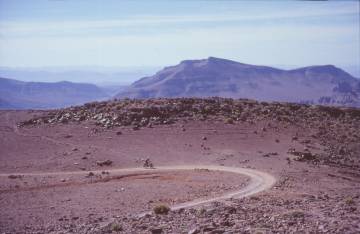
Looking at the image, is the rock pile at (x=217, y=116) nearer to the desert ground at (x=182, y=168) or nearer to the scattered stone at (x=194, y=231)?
the desert ground at (x=182, y=168)

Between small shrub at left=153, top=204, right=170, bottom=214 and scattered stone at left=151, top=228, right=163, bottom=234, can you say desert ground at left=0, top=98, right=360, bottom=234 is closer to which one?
scattered stone at left=151, top=228, right=163, bottom=234

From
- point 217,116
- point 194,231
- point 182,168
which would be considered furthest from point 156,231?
point 217,116

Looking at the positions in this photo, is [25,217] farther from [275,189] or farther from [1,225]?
[275,189]

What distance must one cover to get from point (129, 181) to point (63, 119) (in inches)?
835

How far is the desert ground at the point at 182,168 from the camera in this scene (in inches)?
591

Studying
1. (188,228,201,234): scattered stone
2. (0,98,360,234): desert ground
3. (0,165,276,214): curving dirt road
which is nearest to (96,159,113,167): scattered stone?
(0,98,360,234): desert ground

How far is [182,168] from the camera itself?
27922 millimetres

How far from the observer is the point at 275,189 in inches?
856

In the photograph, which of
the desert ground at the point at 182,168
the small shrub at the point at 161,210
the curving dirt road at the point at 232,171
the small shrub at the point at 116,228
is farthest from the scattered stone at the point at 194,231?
the curving dirt road at the point at 232,171

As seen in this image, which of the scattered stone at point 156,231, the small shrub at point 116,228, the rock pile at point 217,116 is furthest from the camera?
the rock pile at point 217,116

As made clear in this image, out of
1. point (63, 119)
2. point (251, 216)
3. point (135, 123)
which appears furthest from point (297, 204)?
point (63, 119)

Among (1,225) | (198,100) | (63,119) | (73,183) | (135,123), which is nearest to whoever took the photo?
(1,225)

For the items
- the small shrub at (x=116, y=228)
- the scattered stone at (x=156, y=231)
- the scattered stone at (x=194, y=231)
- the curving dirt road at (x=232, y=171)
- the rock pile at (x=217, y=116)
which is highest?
the rock pile at (x=217, y=116)

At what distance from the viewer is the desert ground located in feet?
49.2
